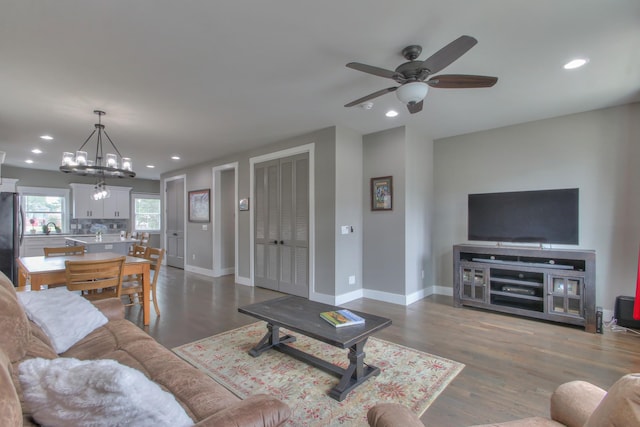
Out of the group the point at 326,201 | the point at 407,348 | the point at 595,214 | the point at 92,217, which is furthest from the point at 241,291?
the point at 92,217

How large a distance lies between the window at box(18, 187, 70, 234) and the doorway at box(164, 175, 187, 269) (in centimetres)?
269

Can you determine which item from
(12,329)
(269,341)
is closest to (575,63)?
(269,341)

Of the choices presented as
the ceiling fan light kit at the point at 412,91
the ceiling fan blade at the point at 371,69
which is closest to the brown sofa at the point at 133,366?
the ceiling fan blade at the point at 371,69

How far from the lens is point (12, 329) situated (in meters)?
1.39

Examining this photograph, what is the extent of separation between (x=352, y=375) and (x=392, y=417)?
50.2 inches

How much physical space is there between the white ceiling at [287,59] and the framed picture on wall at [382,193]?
83 cm

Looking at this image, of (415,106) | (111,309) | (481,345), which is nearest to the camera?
(111,309)

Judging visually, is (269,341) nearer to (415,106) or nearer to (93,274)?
(93,274)

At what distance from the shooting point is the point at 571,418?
1.24 metres

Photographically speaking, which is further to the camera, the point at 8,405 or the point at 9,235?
the point at 9,235

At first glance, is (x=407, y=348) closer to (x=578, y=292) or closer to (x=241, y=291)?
(x=578, y=292)

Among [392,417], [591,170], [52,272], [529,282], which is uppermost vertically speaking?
[591,170]

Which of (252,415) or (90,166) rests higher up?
(90,166)

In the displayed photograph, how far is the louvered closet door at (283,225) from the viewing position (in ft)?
15.9
